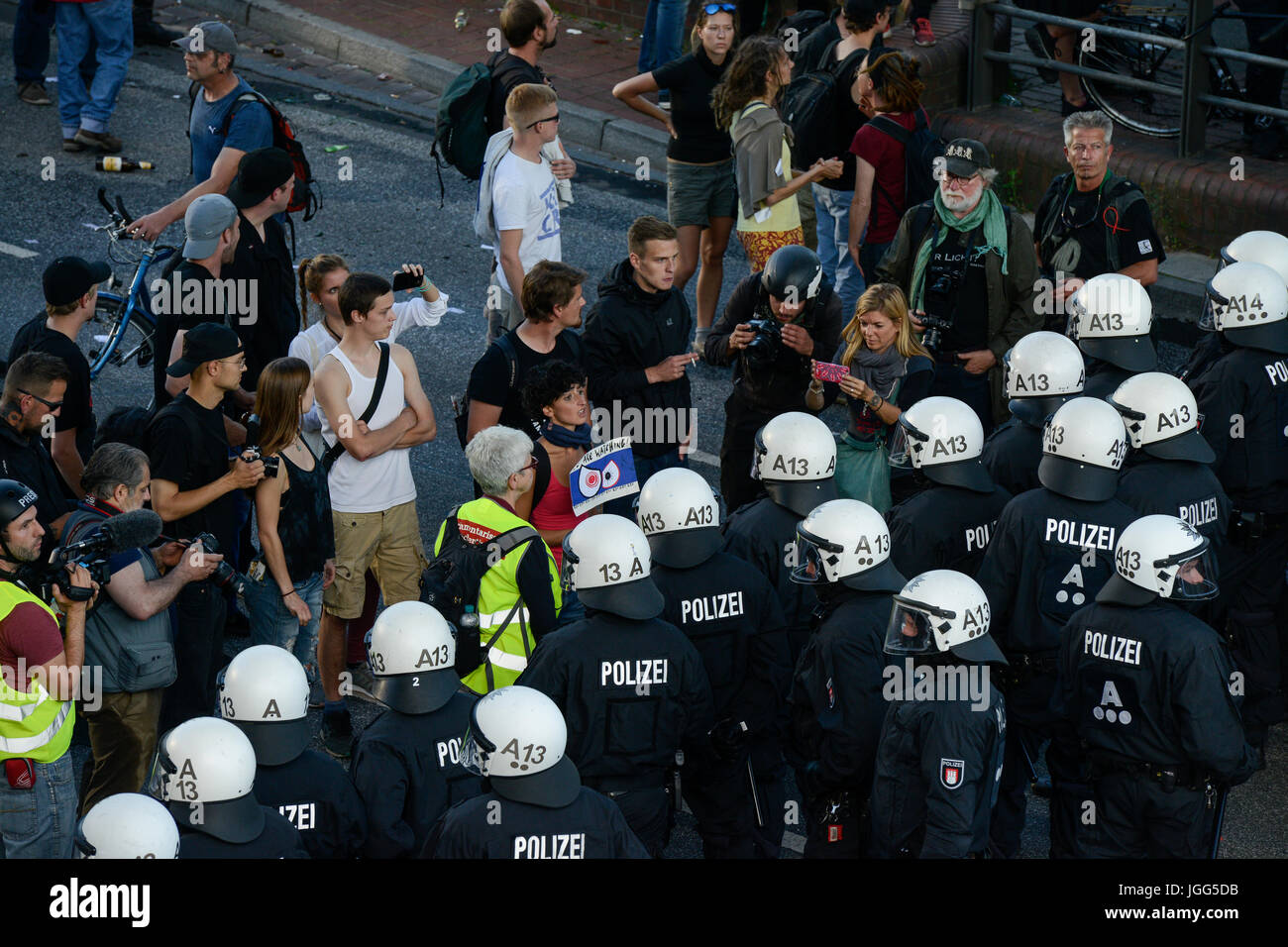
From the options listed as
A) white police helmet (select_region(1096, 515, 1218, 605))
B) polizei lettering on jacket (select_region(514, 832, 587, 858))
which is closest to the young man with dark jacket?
white police helmet (select_region(1096, 515, 1218, 605))

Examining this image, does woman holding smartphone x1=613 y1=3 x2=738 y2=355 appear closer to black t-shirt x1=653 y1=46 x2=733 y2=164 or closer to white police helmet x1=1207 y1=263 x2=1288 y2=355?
black t-shirt x1=653 y1=46 x2=733 y2=164

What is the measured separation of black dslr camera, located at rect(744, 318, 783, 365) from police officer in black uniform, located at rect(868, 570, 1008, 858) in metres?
2.48

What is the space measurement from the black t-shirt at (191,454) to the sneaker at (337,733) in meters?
0.91

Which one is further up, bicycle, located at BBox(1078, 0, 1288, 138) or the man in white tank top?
bicycle, located at BBox(1078, 0, 1288, 138)

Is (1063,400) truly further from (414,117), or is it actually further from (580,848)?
(414,117)

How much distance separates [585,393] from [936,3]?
791 centimetres

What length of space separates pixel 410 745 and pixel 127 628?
1.47 m

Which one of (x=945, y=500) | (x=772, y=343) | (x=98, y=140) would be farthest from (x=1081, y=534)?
(x=98, y=140)

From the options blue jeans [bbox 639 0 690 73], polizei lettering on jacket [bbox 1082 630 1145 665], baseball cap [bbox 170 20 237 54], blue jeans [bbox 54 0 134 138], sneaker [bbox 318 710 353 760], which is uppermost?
baseball cap [bbox 170 20 237 54]

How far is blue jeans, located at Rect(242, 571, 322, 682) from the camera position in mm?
7516

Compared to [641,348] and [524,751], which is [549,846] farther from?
[641,348]

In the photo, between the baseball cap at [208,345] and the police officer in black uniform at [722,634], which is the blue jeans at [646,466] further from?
the baseball cap at [208,345]

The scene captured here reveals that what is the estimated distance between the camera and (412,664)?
5.79 meters

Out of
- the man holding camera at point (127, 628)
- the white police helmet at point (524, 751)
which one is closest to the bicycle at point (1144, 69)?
the man holding camera at point (127, 628)
